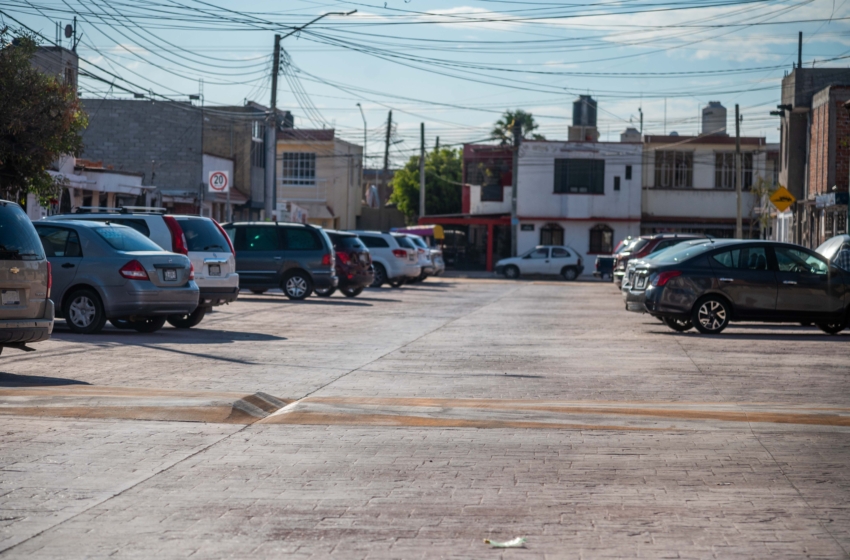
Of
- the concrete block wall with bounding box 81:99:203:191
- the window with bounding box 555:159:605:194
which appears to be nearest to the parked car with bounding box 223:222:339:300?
the concrete block wall with bounding box 81:99:203:191

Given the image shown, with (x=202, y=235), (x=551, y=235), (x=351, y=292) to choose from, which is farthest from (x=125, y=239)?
(x=551, y=235)

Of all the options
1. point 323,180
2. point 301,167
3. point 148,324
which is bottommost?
point 148,324

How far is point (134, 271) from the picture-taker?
16.3 m

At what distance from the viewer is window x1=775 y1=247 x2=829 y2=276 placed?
63.5ft

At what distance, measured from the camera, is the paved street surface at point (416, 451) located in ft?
19.3

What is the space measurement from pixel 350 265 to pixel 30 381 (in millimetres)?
18652

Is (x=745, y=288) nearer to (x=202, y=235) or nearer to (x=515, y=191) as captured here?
(x=202, y=235)

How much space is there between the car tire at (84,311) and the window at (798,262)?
11.2 m

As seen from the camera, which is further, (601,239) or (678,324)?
(601,239)

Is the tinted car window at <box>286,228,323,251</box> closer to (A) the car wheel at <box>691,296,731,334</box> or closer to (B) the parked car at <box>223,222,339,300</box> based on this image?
(B) the parked car at <box>223,222,339,300</box>

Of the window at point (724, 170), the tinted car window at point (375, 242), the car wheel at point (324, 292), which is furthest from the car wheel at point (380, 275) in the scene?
the window at point (724, 170)

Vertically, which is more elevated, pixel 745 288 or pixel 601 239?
pixel 601 239

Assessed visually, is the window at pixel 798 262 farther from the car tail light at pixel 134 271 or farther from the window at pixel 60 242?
the window at pixel 60 242

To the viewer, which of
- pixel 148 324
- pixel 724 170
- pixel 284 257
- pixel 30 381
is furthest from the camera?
pixel 724 170
